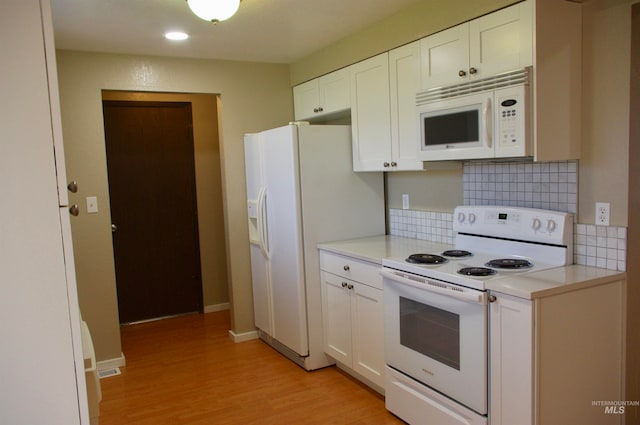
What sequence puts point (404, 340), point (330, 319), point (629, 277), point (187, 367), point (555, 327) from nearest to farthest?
point (555, 327) → point (629, 277) → point (404, 340) → point (330, 319) → point (187, 367)

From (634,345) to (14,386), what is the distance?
2447 millimetres

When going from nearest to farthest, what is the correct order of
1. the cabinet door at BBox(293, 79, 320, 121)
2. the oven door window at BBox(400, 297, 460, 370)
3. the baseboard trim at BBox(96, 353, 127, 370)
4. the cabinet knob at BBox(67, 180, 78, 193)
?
1. the cabinet knob at BBox(67, 180, 78, 193)
2. the oven door window at BBox(400, 297, 460, 370)
3. the baseboard trim at BBox(96, 353, 127, 370)
4. the cabinet door at BBox(293, 79, 320, 121)

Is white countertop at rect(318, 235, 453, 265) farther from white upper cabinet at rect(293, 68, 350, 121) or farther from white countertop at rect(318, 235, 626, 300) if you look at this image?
white upper cabinet at rect(293, 68, 350, 121)

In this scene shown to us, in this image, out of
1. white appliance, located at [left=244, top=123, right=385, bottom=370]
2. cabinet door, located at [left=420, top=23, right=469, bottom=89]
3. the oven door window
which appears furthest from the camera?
white appliance, located at [left=244, top=123, right=385, bottom=370]

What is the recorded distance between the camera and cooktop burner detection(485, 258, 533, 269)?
238cm

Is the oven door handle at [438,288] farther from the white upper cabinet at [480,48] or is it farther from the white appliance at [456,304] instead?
the white upper cabinet at [480,48]

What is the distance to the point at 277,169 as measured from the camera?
3627 millimetres

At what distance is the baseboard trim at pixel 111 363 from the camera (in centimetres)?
382

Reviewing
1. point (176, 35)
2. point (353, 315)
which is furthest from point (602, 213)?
point (176, 35)

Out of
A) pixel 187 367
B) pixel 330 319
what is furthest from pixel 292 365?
pixel 187 367

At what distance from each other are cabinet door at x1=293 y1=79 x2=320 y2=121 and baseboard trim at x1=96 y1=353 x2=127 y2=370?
2.42 meters

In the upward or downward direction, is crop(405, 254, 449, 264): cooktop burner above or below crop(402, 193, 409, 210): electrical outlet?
below

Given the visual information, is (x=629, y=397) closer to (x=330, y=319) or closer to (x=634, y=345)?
(x=634, y=345)

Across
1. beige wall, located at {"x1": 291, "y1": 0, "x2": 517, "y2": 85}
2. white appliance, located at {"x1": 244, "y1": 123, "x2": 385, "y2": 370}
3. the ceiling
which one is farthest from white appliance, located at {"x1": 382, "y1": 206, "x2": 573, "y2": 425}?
the ceiling
